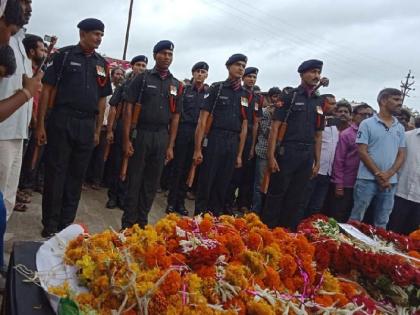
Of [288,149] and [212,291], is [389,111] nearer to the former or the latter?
[288,149]

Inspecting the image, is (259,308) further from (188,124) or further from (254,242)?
(188,124)

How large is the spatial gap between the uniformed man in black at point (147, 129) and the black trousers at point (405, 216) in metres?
2.92

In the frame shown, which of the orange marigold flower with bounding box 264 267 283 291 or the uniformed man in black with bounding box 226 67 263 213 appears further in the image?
the uniformed man in black with bounding box 226 67 263 213

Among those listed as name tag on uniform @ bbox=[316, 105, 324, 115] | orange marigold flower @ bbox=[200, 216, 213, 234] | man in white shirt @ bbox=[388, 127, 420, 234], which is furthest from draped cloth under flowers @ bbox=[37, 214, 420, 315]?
man in white shirt @ bbox=[388, 127, 420, 234]

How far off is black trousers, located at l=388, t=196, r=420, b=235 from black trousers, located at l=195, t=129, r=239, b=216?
6.77ft

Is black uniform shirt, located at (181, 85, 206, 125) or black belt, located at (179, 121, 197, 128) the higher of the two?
black uniform shirt, located at (181, 85, 206, 125)

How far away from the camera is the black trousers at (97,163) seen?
668cm

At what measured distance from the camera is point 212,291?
1.73m

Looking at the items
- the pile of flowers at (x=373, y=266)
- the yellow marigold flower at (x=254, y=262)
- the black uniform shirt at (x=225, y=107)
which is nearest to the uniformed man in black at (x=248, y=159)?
the black uniform shirt at (x=225, y=107)

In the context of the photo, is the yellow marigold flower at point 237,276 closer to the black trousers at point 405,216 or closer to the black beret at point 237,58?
the black beret at point 237,58

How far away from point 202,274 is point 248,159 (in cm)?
519

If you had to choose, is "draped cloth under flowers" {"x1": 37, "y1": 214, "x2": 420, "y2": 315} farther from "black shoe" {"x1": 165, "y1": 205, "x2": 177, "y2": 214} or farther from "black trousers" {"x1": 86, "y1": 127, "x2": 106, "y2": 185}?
"black trousers" {"x1": 86, "y1": 127, "x2": 106, "y2": 185}

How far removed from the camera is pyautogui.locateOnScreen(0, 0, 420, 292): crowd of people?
401cm

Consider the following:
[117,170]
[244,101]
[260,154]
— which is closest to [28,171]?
[117,170]
